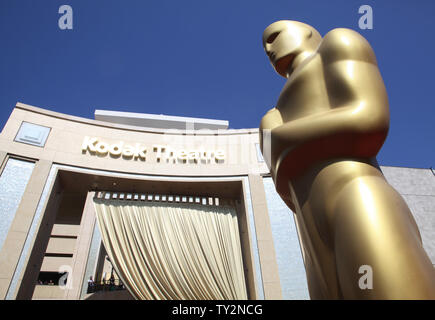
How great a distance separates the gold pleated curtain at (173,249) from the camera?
9.12m

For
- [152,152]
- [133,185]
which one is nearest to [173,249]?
[133,185]

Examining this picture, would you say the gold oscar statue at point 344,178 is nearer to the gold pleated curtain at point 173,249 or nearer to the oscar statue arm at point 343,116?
the oscar statue arm at point 343,116

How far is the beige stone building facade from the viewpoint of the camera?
830 centimetres

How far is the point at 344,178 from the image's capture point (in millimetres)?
1809

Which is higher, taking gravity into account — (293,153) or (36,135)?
(36,135)

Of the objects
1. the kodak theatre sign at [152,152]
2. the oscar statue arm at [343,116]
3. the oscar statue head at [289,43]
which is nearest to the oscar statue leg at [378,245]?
the oscar statue arm at [343,116]

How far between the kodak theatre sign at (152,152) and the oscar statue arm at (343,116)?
884cm

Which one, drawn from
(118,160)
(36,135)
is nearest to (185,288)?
(118,160)

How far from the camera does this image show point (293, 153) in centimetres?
211

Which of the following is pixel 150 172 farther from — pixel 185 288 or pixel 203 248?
pixel 185 288

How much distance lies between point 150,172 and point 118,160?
→ 135cm

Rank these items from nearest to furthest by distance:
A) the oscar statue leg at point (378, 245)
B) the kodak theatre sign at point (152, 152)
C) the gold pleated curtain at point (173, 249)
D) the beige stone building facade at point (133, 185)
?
1. the oscar statue leg at point (378, 245)
2. the beige stone building facade at point (133, 185)
3. the gold pleated curtain at point (173, 249)
4. the kodak theatre sign at point (152, 152)
